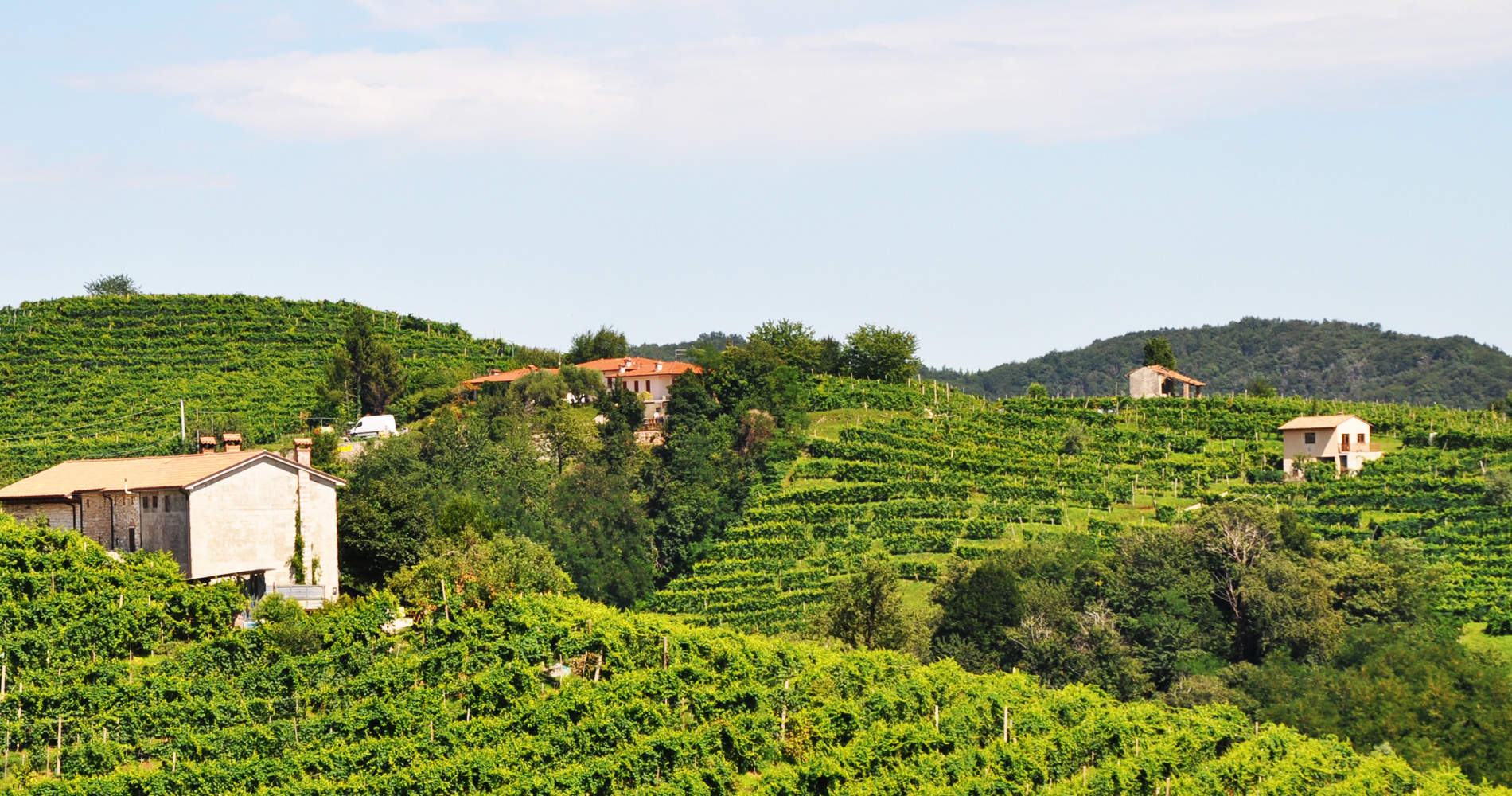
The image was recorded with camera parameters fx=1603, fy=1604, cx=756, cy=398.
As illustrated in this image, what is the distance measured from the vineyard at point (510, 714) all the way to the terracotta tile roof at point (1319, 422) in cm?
3011

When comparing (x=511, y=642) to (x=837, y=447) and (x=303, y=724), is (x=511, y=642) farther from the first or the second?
(x=837, y=447)

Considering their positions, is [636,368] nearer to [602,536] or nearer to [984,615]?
[602,536]

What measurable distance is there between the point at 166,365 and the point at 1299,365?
358 ft

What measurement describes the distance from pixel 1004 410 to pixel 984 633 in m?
24.0

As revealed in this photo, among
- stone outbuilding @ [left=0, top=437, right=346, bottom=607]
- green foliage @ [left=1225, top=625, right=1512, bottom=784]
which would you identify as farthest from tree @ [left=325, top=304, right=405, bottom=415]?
green foliage @ [left=1225, top=625, right=1512, bottom=784]

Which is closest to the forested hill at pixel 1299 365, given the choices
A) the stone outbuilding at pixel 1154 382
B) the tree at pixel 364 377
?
the stone outbuilding at pixel 1154 382

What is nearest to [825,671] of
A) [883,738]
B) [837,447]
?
[883,738]

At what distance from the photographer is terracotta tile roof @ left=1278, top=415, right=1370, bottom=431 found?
60.0 meters

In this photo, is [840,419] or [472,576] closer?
[472,576]

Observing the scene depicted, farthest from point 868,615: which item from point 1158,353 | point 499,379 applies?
point 1158,353

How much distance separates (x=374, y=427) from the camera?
65.6 meters

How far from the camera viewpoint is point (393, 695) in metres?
28.0

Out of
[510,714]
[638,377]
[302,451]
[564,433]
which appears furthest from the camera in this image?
[638,377]

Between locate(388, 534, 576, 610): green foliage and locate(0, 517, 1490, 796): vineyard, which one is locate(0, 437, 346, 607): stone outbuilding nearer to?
locate(0, 517, 1490, 796): vineyard
